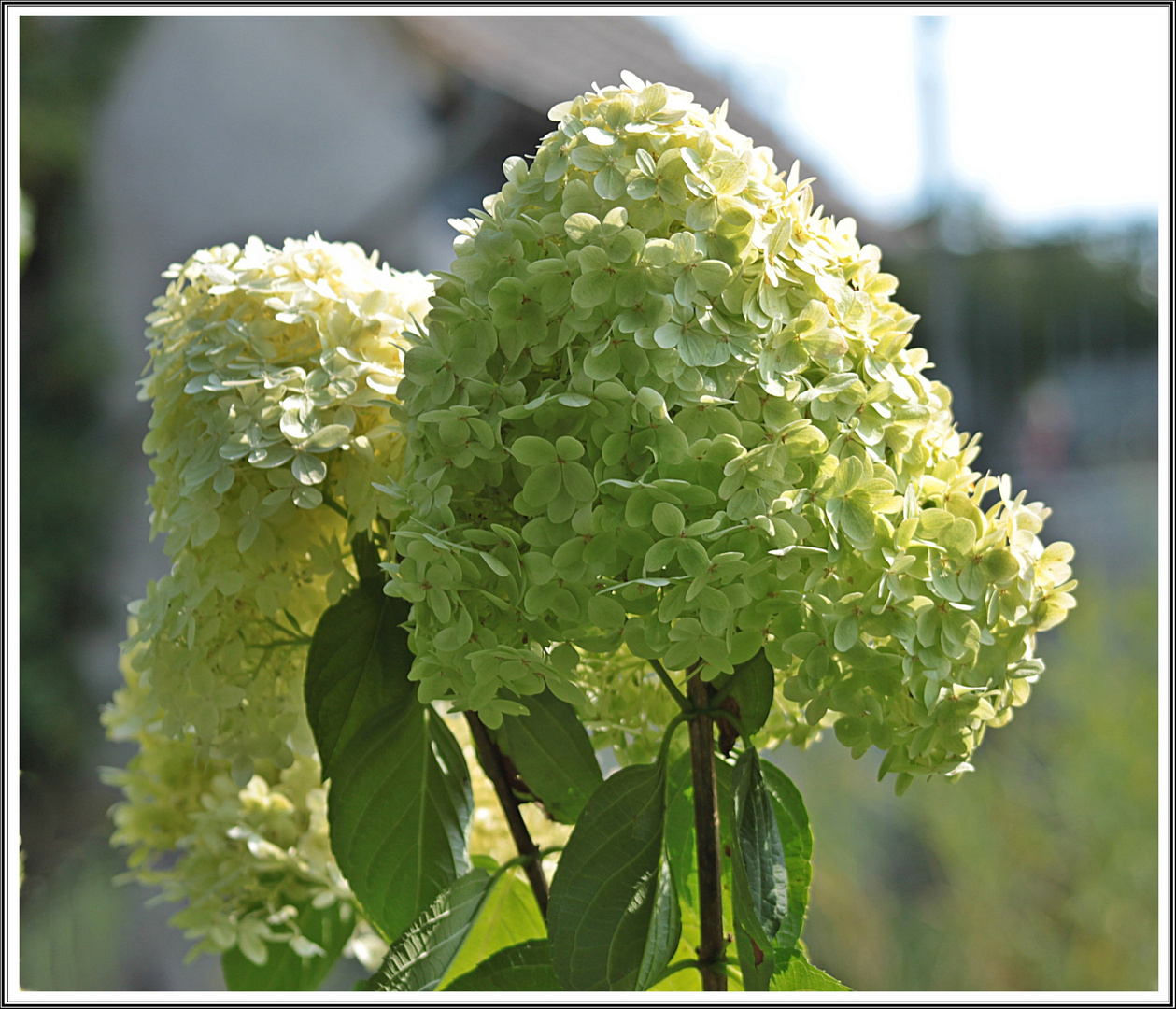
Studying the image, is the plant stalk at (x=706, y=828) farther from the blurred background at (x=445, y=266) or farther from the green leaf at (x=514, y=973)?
the blurred background at (x=445, y=266)

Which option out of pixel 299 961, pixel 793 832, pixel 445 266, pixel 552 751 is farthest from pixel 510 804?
pixel 445 266

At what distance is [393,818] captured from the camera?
1.65 feet

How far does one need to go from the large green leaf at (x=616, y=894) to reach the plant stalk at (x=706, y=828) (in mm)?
16

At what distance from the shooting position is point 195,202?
2979 millimetres

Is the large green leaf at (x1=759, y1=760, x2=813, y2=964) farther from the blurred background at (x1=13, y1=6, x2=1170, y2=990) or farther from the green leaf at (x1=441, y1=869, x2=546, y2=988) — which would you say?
the blurred background at (x1=13, y1=6, x2=1170, y2=990)

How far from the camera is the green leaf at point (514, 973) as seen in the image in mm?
463

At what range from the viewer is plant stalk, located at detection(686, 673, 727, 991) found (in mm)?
432

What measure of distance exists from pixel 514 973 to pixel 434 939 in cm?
4

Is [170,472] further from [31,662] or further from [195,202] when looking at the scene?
[195,202]

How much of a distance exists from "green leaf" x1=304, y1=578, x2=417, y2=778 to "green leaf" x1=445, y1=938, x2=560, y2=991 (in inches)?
4.8

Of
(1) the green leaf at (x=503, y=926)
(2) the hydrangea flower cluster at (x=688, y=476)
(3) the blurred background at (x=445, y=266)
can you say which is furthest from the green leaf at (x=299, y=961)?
(3) the blurred background at (x=445, y=266)

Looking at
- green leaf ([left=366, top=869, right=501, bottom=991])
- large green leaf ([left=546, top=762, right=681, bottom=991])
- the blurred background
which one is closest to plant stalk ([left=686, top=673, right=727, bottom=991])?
large green leaf ([left=546, top=762, right=681, bottom=991])

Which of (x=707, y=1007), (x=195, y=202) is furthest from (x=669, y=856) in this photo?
(x=195, y=202)

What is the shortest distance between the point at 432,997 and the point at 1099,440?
3.34 meters
